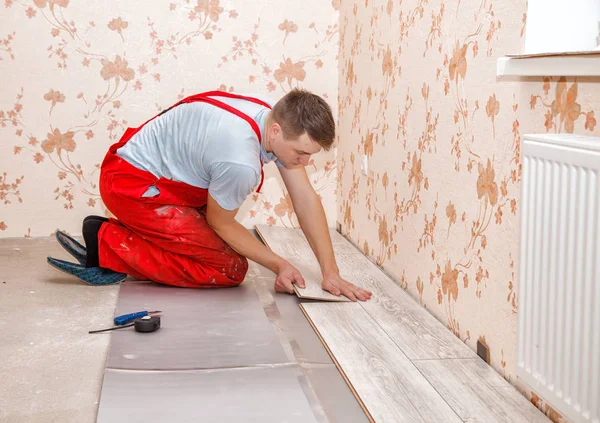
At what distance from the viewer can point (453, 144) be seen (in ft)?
7.06

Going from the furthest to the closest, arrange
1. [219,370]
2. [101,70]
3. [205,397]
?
1. [101,70]
2. [219,370]
3. [205,397]

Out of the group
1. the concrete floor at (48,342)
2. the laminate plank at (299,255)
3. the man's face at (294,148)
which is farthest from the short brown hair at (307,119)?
the concrete floor at (48,342)

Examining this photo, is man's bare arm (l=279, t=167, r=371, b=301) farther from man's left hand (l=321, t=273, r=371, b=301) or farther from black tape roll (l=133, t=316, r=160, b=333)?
black tape roll (l=133, t=316, r=160, b=333)

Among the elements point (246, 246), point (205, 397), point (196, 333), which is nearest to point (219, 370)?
point (205, 397)

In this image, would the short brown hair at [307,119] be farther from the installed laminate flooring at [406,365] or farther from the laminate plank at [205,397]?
the laminate plank at [205,397]

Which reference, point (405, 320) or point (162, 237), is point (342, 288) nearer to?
point (405, 320)

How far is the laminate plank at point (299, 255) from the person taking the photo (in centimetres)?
247

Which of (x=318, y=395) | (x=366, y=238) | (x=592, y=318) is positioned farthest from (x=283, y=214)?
(x=592, y=318)

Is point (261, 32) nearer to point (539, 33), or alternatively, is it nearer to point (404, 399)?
point (539, 33)

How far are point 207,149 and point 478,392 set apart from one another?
1.15m

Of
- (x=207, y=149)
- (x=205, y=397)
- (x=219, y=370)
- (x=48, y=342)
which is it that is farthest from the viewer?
(x=207, y=149)

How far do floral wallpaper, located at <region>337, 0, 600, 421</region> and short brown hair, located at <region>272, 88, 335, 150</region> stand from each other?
38 cm

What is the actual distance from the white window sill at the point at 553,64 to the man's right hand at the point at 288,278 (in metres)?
1.15

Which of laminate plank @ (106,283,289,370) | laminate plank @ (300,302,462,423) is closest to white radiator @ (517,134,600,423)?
laminate plank @ (300,302,462,423)
